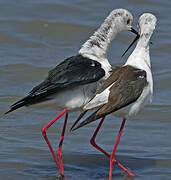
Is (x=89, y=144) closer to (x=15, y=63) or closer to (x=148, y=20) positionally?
(x=148, y=20)

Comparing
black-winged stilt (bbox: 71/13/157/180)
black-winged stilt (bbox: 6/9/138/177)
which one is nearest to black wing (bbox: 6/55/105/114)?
black-winged stilt (bbox: 6/9/138/177)

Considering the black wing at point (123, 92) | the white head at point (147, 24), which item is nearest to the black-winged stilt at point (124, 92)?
the black wing at point (123, 92)

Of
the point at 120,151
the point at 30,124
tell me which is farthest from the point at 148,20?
the point at 30,124

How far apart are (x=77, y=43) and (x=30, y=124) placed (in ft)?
12.4

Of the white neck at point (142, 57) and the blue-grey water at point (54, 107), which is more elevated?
the white neck at point (142, 57)

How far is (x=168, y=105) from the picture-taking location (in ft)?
31.6

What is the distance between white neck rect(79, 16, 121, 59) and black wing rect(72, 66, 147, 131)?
2.62ft

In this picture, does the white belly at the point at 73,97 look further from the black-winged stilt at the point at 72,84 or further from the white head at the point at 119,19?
the white head at the point at 119,19

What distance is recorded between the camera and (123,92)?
6.92 m

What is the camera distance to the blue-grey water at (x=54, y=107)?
25.2 ft

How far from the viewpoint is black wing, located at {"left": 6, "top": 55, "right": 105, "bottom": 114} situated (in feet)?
23.9

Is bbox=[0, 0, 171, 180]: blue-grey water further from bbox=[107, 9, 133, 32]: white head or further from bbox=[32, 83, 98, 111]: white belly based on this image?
bbox=[107, 9, 133, 32]: white head

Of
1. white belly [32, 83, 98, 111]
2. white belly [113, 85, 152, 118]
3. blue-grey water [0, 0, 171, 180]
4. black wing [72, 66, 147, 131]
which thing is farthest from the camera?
blue-grey water [0, 0, 171, 180]

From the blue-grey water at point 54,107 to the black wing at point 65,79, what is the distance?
1.98 ft
